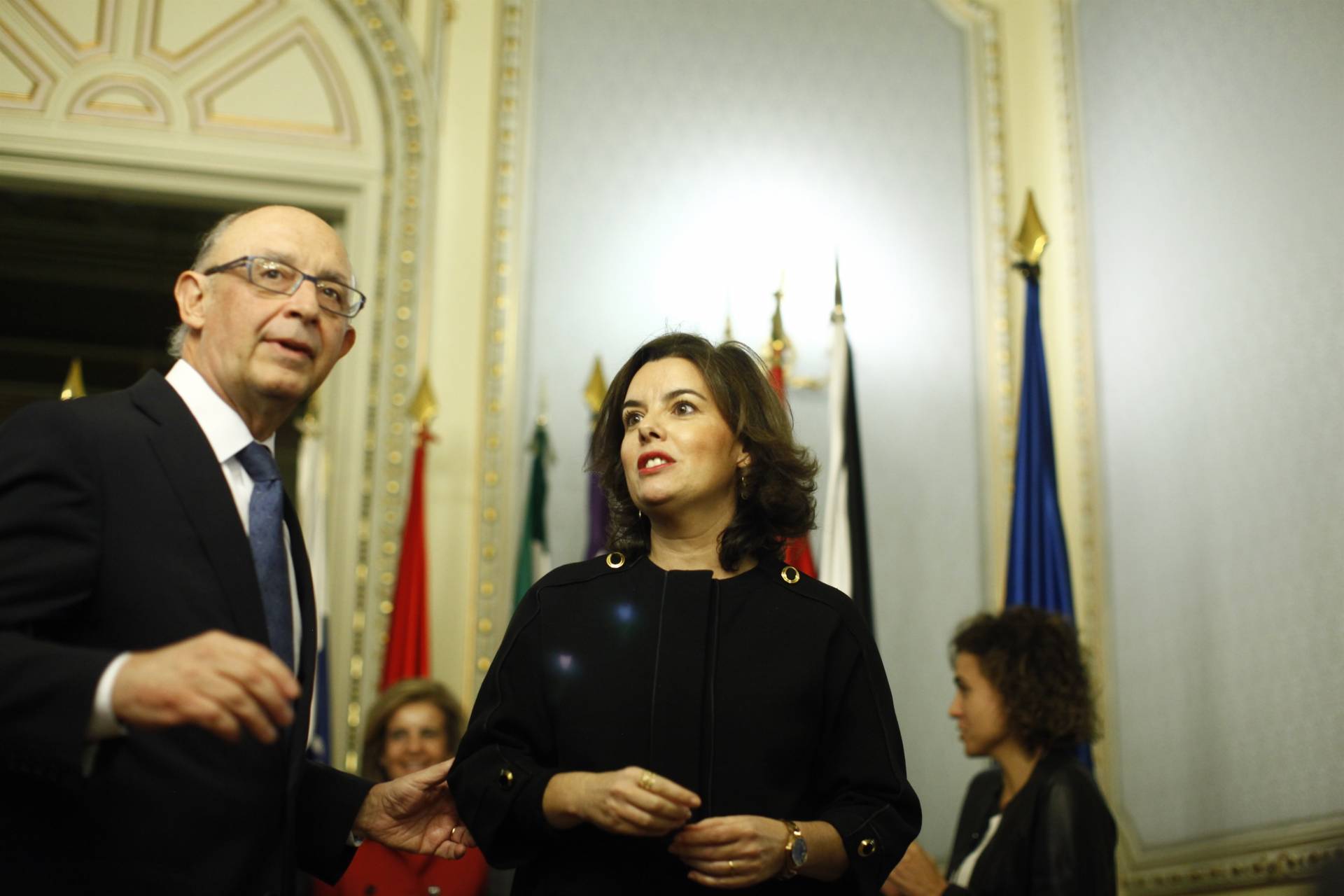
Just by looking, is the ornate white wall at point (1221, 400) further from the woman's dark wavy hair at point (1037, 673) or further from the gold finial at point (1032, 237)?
the woman's dark wavy hair at point (1037, 673)

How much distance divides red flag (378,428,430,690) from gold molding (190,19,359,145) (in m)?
1.23

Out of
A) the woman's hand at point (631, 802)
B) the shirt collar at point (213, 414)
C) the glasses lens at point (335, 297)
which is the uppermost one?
the glasses lens at point (335, 297)

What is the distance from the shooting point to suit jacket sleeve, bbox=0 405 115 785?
138 centimetres

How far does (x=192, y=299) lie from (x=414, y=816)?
864mm

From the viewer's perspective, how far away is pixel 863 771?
1.88 metres

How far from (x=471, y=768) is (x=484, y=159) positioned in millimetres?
3364

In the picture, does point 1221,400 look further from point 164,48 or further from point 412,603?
point 164,48

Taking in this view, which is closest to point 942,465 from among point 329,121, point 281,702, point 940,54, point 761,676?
point 940,54

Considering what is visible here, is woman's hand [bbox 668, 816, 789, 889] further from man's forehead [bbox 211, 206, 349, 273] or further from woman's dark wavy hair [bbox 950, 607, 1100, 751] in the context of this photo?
woman's dark wavy hair [bbox 950, 607, 1100, 751]

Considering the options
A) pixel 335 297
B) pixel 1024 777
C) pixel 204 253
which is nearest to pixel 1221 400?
pixel 1024 777

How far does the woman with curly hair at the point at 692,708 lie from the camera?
1771 millimetres

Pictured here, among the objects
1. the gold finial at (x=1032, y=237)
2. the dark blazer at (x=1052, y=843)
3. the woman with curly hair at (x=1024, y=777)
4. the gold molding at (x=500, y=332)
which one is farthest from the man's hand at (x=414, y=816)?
the gold finial at (x=1032, y=237)

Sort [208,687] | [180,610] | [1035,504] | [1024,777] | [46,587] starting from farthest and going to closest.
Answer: [1035,504]
[1024,777]
[180,610]
[46,587]
[208,687]

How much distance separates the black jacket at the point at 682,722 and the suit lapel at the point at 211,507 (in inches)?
16.5
